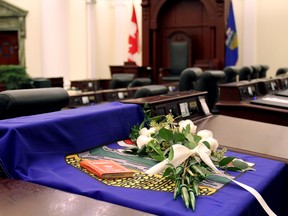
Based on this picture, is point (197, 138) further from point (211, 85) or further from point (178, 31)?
point (178, 31)

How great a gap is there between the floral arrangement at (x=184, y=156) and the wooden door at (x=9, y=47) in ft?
29.7

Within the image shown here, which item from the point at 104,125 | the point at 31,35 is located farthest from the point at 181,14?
the point at 104,125

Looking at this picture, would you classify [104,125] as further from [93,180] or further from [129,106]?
[93,180]

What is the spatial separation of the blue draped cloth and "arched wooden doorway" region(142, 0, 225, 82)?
7148mm

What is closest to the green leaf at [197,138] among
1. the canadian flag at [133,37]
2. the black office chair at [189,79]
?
the black office chair at [189,79]

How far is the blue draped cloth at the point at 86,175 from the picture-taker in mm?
1135

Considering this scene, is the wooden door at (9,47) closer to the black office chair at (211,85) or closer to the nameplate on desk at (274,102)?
the black office chair at (211,85)

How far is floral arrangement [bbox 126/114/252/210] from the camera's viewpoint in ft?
4.04

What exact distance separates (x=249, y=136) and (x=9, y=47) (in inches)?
354

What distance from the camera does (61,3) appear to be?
655 cm

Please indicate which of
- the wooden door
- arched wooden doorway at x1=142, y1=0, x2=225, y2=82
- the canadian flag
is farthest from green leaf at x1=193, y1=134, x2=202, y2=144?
the wooden door

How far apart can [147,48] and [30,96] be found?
7.84 metres

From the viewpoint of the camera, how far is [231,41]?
8609 millimetres

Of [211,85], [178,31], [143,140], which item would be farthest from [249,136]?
[178,31]
